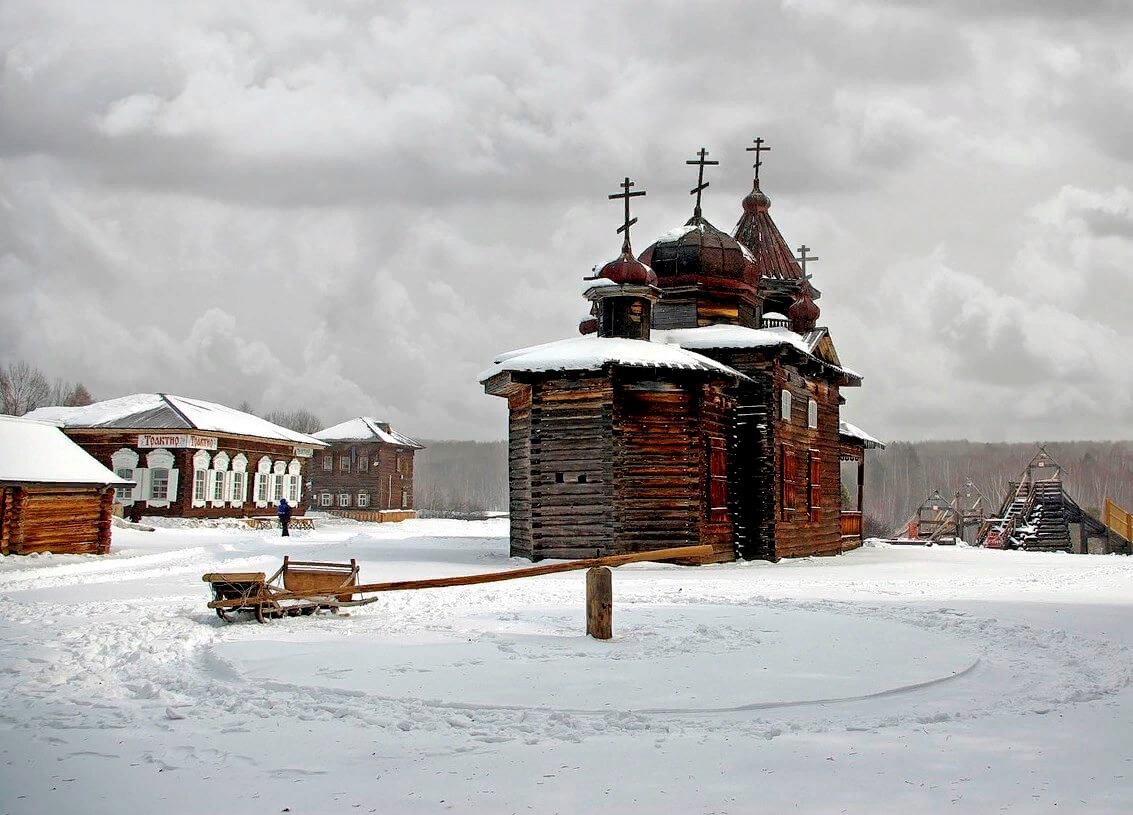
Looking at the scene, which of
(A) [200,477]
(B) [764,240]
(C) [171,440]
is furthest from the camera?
(A) [200,477]

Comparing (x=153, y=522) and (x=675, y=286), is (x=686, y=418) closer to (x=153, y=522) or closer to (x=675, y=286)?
(x=675, y=286)

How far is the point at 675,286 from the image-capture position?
28.6 meters

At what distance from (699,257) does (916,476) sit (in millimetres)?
105749

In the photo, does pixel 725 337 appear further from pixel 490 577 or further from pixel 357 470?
pixel 357 470

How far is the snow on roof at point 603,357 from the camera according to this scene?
22.8m

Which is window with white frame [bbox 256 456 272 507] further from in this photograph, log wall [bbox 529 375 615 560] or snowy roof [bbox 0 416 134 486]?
log wall [bbox 529 375 615 560]

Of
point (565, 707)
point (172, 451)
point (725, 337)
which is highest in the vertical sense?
point (725, 337)

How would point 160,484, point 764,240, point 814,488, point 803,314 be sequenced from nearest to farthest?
point 814,488 → point 803,314 → point 764,240 → point 160,484

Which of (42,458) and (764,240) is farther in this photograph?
(764,240)

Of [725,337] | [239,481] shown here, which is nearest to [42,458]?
[239,481]

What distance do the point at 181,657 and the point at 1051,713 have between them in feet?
26.3

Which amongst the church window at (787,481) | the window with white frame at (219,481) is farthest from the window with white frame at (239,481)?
the church window at (787,481)

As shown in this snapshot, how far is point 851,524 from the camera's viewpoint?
121 ft

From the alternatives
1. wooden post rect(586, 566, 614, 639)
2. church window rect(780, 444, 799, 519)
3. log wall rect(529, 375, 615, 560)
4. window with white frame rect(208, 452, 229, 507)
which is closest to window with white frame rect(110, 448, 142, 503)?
window with white frame rect(208, 452, 229, 507)
